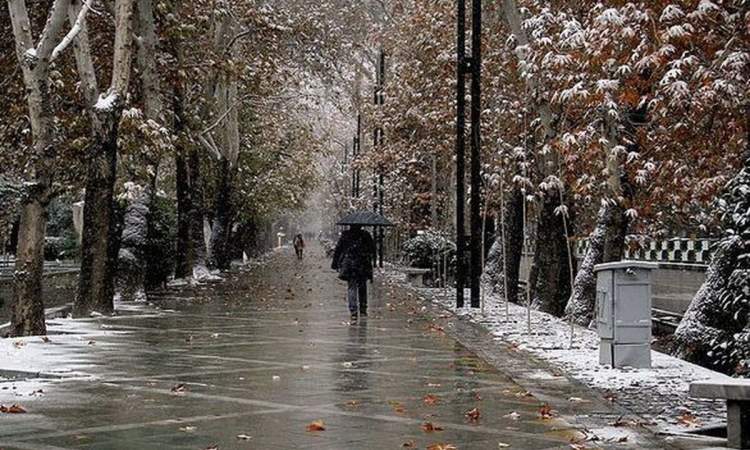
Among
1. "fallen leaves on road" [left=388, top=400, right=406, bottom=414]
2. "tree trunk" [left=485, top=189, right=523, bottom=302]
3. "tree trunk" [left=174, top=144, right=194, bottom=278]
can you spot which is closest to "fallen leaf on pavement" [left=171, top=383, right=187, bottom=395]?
"fallen leaves on road" [left=388, top=400, right=406, bottom=414]

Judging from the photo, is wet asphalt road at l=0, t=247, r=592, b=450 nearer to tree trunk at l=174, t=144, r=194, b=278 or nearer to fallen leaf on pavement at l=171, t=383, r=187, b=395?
fallen leaf on pavement at l=171, t=383, r=187, b=395

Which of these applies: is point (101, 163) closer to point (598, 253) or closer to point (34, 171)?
point (34, 171)

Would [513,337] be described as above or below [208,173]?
below

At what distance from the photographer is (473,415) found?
10.4 meters

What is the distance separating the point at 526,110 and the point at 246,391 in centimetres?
1763

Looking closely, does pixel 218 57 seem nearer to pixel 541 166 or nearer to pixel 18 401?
pixel 541 166

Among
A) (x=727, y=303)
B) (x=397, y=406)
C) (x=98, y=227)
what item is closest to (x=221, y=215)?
(x=98, y=227)

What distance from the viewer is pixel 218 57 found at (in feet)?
99.5

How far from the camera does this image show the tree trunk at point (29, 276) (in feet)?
57.0

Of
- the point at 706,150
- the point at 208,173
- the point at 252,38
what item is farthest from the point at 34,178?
the point at 208,173

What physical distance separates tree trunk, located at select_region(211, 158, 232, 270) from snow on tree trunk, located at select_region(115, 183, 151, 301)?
1649 cm

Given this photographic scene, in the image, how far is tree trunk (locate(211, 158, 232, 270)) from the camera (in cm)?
4653

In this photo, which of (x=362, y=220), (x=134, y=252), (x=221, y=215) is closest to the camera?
(x=362, y=220)

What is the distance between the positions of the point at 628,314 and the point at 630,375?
31.3 inches
